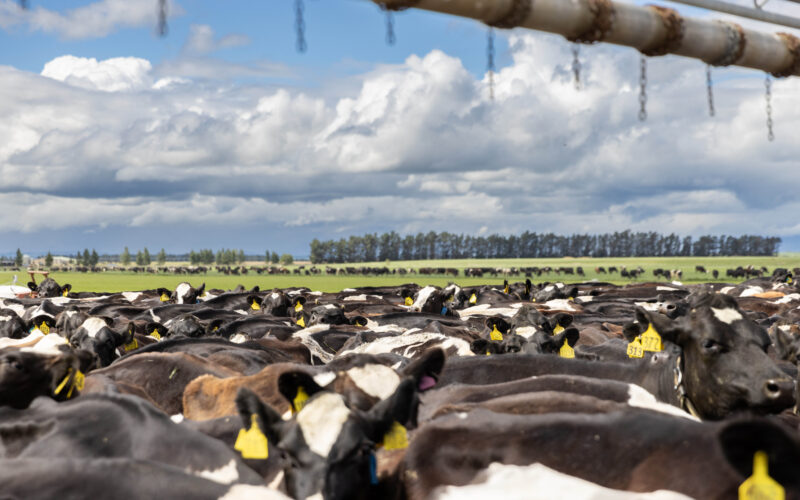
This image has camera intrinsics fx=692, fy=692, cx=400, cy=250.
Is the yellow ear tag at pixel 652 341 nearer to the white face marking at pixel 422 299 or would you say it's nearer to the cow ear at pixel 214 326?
the cow ear at pixel 214 326

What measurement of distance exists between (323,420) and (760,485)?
2178 millimetres

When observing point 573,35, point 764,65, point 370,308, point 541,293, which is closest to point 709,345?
point 573,35

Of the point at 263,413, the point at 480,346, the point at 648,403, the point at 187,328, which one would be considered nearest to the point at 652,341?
the point at 648,403

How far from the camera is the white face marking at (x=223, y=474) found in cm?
388

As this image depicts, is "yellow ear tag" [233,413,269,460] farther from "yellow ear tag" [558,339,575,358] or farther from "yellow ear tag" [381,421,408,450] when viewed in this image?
"yellow ear tag" [558,339,575,358]

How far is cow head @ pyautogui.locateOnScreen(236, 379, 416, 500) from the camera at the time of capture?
3.59 m

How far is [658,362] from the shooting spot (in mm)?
5984

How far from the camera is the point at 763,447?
333 centimetres

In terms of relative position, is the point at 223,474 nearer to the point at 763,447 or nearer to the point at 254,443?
the point at 254,443

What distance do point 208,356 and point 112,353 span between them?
1748mm

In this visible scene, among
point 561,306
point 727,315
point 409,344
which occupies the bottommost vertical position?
point 561,306

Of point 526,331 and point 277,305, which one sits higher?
point 526,331

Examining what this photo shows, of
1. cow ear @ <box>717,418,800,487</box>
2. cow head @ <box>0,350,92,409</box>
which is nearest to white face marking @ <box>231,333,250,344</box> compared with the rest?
cow head @ <box>0,350,92,409</box>

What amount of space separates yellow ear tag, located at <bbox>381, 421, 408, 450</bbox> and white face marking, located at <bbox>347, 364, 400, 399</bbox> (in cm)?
Result: 54
